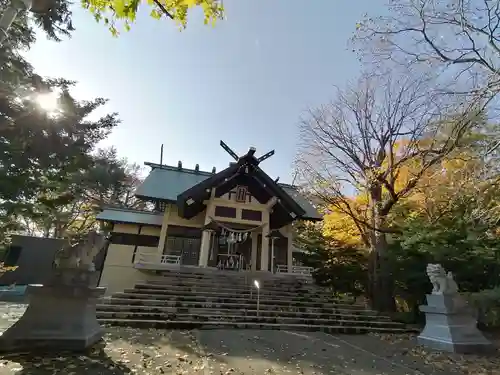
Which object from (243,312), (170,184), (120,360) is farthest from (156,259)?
Result: (120,360)

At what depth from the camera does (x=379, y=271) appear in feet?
39.2

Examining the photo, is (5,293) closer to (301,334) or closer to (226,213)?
(226,213)

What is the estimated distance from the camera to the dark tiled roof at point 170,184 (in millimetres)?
15641

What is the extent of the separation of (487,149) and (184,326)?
8.24 metres

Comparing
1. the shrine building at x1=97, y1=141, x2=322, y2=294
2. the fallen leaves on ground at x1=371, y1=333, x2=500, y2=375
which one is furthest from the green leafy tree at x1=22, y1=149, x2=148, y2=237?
the fallen leaves on ground at x1=371, y1=333, x2=500, y2=375

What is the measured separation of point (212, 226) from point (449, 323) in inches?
394

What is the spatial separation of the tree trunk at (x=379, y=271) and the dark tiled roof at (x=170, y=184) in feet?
15.7

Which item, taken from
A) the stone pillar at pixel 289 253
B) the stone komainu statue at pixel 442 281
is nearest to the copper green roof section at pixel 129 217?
the stone pillar at pixel 289 253

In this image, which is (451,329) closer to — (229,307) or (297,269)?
(229,307)

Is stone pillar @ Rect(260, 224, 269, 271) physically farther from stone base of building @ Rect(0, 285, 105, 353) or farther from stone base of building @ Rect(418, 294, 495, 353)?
stone base of building @ Rect(0, 285, 105, 353)

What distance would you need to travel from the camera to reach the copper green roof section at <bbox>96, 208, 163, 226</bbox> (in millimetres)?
14492

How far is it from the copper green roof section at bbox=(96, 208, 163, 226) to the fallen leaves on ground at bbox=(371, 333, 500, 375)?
12.1m

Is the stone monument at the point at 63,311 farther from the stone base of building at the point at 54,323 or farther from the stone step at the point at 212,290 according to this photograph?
the stone step at the point at 212,290

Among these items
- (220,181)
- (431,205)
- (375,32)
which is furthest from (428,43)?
(220,181)
